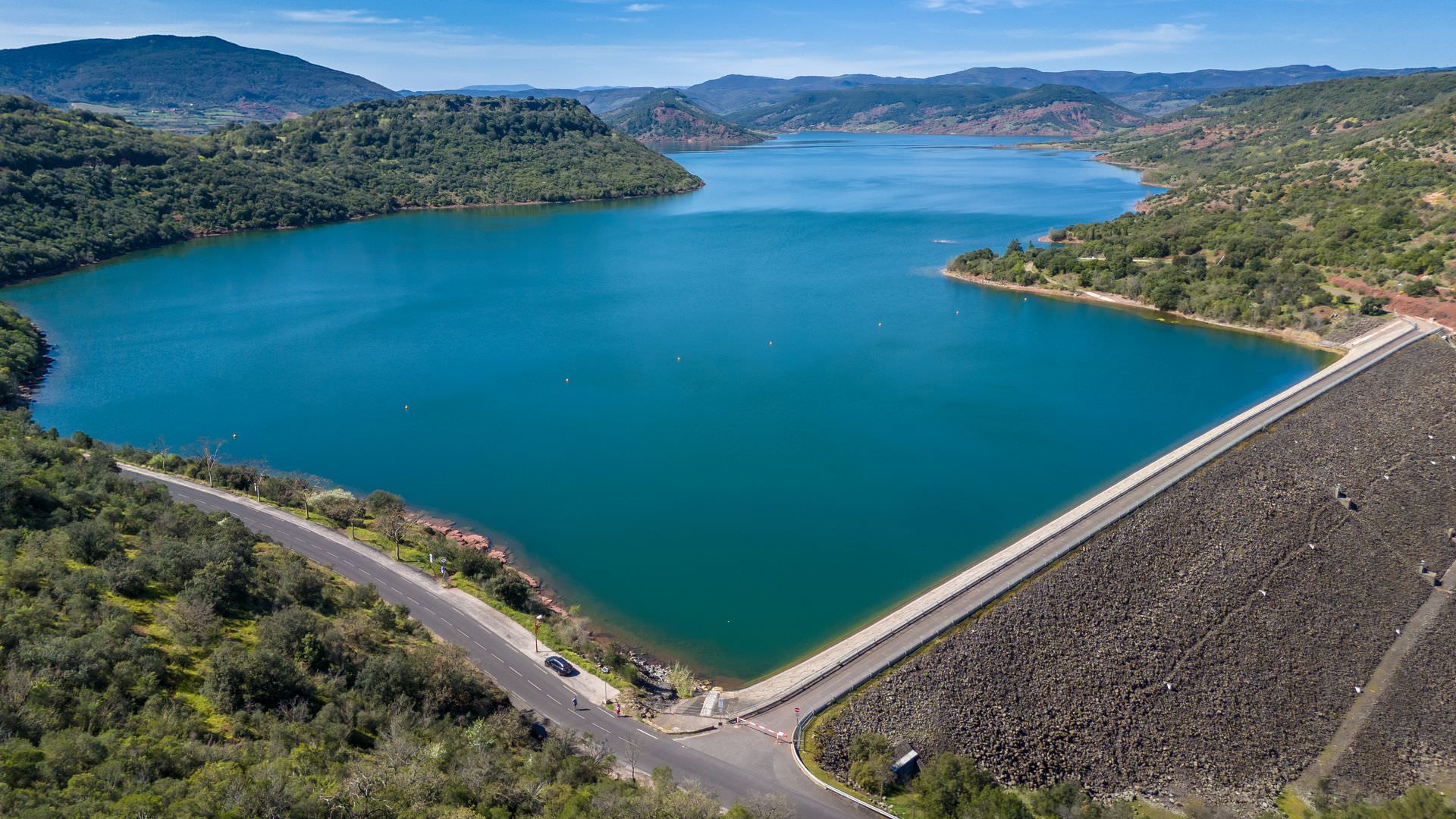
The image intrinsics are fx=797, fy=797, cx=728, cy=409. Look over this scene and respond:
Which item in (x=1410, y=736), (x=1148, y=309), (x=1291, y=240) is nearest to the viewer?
(x=1410, y=736)

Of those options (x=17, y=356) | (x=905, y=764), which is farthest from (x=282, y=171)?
(x=905, y=764)

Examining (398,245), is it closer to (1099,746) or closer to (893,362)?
(893,362)

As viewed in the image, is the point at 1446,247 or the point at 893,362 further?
the point at 1446,247

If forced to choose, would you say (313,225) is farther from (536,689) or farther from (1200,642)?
(1200,642)

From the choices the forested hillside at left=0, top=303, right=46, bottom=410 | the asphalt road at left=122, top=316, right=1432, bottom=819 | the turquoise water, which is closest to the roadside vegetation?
the asphalt road at left=122, top=316, right=1432, bottom=819

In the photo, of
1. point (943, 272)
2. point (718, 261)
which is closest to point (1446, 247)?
point (943, 272)

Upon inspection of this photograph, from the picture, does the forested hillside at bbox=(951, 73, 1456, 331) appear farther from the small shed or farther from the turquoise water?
the small shed

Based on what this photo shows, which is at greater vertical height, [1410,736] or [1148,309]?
[1148,309]
